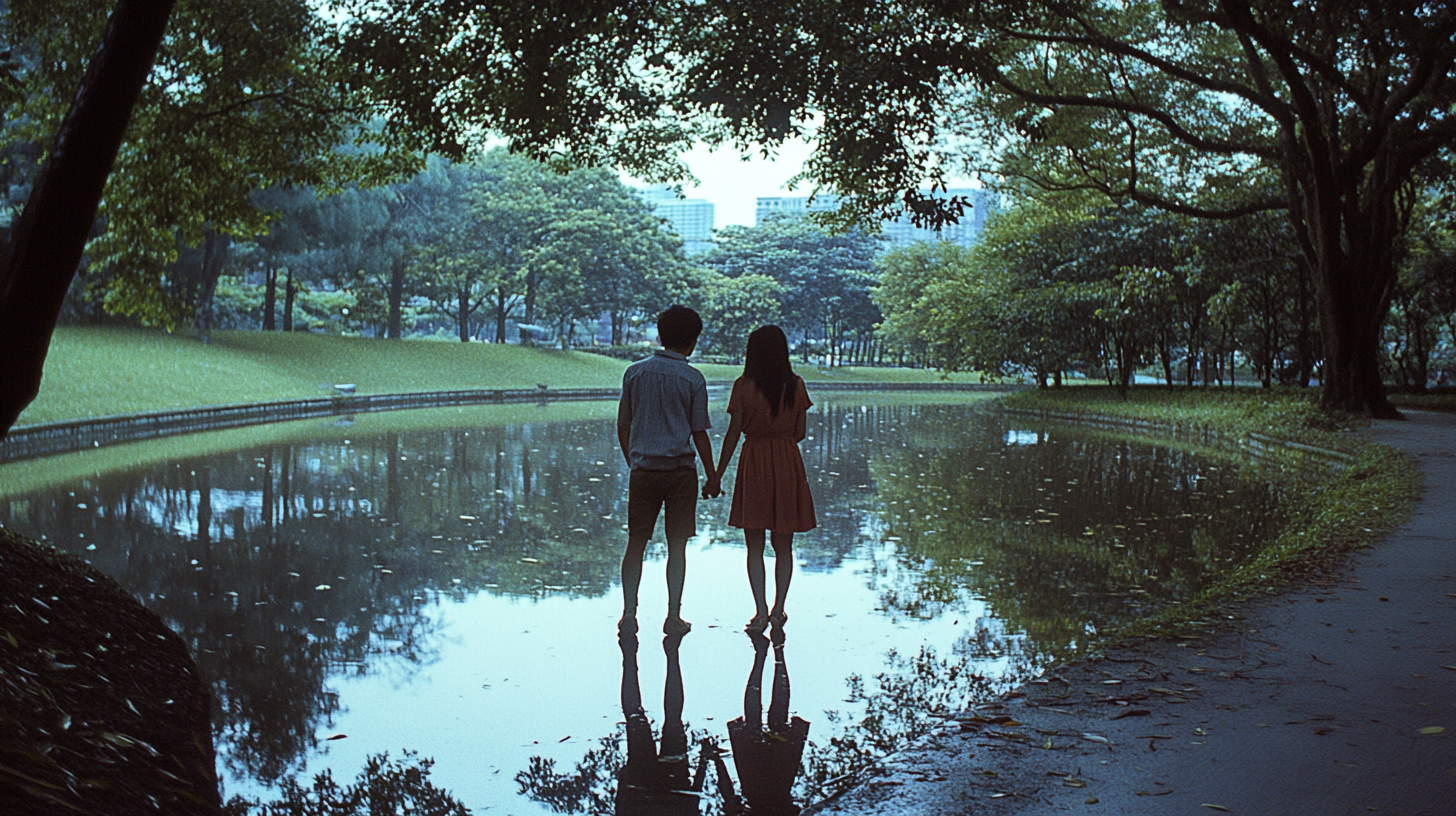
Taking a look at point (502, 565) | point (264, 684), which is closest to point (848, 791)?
point (264, 684)

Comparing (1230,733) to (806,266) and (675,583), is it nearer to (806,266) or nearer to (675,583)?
(675,583)

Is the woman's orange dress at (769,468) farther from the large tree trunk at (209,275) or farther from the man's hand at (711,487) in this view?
the large tree trunk at (209,275)

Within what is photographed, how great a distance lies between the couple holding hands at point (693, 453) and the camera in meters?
5.66

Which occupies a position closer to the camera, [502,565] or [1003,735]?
[1003,735]

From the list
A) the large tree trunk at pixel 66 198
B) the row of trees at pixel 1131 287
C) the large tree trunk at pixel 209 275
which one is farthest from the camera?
the large tree trunk at pixel 209 275

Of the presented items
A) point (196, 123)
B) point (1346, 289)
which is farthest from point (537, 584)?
point (1346, 289)

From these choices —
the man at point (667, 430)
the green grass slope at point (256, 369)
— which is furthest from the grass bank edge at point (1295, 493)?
the green grass slope at point (256, 369)

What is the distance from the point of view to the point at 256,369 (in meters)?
31.1

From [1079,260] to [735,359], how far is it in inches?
1355

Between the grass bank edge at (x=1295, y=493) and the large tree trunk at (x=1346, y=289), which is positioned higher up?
the large tree trunk at (x=1346, y=289)

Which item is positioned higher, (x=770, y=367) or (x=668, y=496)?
(x=770, y=367)

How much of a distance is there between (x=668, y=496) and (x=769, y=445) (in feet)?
2.02

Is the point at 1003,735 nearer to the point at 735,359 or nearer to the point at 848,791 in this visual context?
the point at 848,791

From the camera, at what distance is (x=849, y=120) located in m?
9.62
